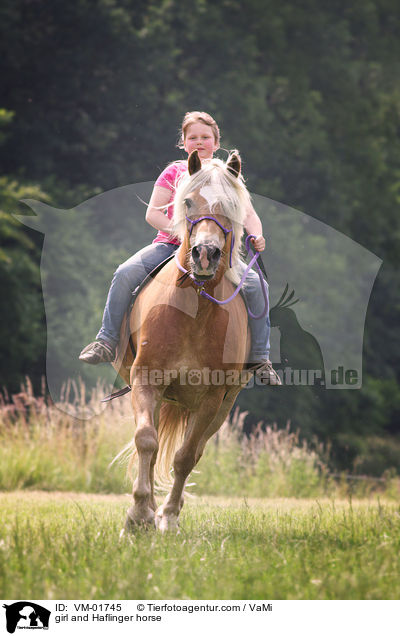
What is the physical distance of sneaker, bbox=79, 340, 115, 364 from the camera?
605 cm

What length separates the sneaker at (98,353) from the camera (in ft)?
19.9

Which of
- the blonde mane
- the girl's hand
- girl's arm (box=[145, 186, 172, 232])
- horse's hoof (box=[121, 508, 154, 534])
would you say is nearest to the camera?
the blonde mane

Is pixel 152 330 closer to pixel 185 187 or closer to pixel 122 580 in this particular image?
pixel 185 187

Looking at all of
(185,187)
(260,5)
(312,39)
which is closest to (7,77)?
(260,5)

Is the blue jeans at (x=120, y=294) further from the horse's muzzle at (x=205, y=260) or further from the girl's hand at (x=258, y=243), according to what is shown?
the horse's muzzle at (x=205, y=260)

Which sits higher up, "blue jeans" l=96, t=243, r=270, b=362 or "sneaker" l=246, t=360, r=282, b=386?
"blue jeans" l=96, t=243, r=270, b=362

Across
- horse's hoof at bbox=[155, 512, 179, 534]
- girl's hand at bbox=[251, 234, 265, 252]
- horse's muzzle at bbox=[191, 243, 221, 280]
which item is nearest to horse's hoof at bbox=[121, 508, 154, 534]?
horse's hoof at bbox=[155, 512, 179, 534]

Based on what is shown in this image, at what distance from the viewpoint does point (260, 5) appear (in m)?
24.4

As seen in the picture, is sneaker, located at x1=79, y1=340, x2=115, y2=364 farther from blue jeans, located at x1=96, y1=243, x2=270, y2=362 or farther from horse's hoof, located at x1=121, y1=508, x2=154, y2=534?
horse's hoof, located at x1=121, y1=508, x2=154, y2=534

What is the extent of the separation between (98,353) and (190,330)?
3.39 feet

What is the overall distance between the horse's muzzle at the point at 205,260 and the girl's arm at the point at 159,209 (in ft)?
4.13

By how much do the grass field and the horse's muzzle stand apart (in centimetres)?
164

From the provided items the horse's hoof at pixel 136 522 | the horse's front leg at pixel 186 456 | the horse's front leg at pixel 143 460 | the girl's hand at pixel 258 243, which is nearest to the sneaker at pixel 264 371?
the horse's front leg at pixel 186 456
